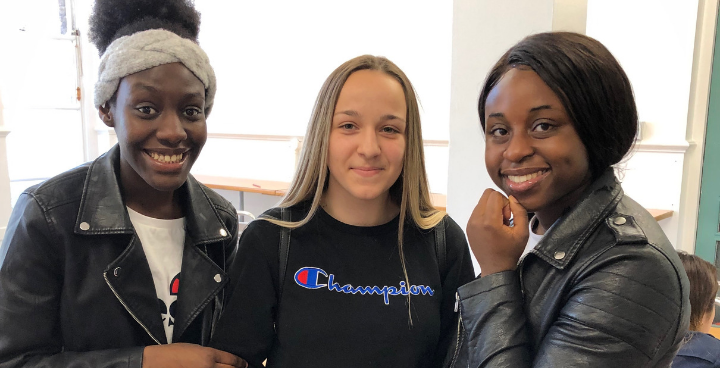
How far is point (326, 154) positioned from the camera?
1.28 metres

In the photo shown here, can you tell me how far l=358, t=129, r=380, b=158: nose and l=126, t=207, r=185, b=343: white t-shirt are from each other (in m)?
0.57

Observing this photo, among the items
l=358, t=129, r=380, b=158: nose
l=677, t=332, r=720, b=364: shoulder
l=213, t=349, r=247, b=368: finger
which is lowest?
l=677, t=332, r=720, b=364: shoulder

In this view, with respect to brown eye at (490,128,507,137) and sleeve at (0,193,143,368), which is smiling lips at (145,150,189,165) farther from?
brown eye at (490,128,507,137)

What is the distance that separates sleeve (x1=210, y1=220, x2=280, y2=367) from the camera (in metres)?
1.19

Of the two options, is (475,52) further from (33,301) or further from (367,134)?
(33,301)

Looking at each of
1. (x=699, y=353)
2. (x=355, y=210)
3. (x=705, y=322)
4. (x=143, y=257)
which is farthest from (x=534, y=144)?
(x=705, y=322)

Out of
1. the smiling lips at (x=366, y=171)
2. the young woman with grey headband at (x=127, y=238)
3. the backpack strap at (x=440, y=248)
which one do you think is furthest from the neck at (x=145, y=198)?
the backpack strap at (x=440, y=248)

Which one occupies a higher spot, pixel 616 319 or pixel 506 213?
pixel 506 213

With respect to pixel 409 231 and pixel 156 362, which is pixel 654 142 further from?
pixel 156 362

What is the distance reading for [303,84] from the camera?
4.90 m

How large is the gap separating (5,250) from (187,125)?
0.49 meters

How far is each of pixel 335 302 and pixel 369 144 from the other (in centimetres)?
38

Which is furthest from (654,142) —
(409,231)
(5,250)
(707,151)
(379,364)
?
(5,250)

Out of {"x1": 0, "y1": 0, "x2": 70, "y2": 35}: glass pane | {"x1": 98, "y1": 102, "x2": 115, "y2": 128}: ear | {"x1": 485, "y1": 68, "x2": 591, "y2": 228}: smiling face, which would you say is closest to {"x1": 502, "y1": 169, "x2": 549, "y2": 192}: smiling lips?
{"x1": 485, "y1": 68, "x2": 591, "y2": 228}: smiling face
